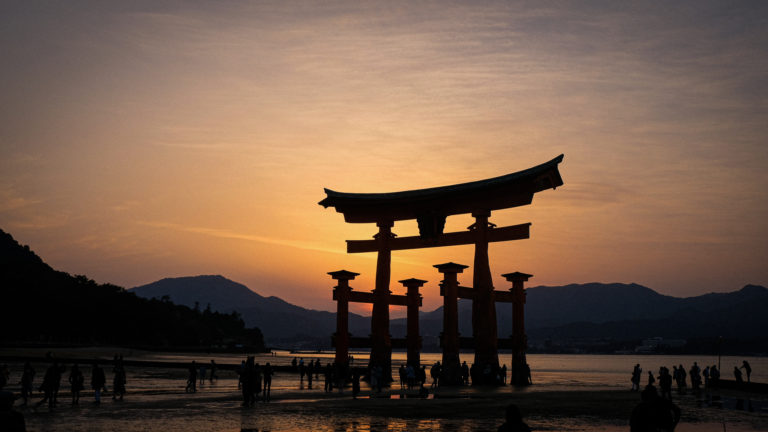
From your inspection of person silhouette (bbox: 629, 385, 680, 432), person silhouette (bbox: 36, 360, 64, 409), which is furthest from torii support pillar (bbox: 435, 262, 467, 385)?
person silhouette (bbox: 629, 385, 680, 432)

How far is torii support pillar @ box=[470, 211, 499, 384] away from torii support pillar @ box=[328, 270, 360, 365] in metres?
7.89

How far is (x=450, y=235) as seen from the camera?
39.6m

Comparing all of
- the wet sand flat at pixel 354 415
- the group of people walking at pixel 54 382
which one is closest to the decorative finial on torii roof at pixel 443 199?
the wet sand flat at pixel 354 415

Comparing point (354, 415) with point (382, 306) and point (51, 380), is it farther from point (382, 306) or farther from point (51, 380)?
point (382, 306)

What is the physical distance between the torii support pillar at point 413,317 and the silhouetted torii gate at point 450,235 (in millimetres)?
261

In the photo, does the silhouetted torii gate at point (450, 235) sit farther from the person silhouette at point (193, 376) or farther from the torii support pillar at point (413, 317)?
the person silhouette at point (193, 376)

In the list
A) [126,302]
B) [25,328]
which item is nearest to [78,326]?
[25,328]

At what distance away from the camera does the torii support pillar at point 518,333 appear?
3981cm

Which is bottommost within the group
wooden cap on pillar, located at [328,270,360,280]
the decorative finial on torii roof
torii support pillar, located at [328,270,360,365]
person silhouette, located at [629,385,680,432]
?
person silhouette, located at [629,385,680,432]

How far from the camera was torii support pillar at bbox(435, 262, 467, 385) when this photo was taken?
120ft

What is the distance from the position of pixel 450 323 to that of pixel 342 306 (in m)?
7.23

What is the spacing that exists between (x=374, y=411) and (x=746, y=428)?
10.7 m

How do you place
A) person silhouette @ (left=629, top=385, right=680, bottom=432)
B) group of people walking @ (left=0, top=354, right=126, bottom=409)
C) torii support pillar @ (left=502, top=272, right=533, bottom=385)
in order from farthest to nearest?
torii support pillar @ (left=502, top=272, right=533, bottom=385) → group of people walking @ (left=0, top=354, right=126, bottom=409) → person silhouette @ (left=629, top=385, right=680, bottom=432)

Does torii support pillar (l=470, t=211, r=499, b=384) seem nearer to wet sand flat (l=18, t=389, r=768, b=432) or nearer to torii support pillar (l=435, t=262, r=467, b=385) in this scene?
torii support pillar (l=435, t=262, r=467, b=385)
